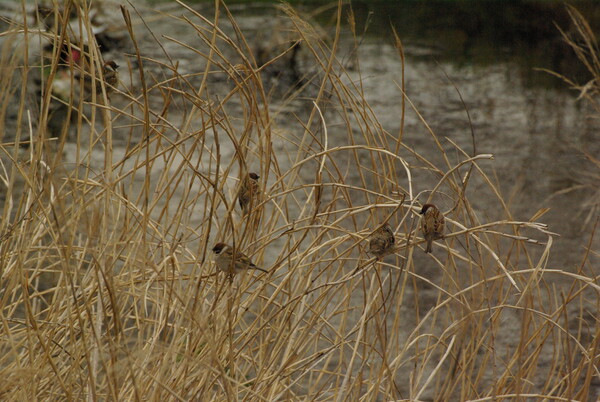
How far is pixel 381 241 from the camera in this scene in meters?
0.99

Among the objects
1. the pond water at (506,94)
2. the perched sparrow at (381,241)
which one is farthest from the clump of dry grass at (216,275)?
the pond water at (506,94)

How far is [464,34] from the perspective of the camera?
289 inches

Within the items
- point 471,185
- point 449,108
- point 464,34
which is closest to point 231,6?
point 464,34

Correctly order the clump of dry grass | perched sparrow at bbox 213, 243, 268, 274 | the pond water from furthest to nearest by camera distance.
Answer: the pond water
perched sparrow at bbox 213, 243, 268, 274
the clump of dry grass

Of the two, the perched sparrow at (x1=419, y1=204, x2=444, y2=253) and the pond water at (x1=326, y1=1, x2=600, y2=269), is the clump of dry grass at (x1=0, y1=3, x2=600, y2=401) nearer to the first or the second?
the perched sparrow at (x1=419, y1=204, x2=444, y2=253)

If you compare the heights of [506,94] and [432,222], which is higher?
[432,222]

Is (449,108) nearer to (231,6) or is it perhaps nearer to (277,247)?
(277,247)

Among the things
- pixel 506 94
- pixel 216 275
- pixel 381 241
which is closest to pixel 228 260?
pixel 216 275

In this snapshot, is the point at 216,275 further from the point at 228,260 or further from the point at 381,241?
the point at 381,241

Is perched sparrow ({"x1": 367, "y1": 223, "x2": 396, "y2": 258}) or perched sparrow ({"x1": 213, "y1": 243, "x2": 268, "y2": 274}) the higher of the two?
perched sparrow ({"x1": 367, "y1": 223, "x2": 396, "y2": 258})

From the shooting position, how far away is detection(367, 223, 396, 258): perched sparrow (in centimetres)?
98

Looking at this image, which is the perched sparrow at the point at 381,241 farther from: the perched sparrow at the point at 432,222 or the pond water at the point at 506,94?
the pond water at the point at 506,94

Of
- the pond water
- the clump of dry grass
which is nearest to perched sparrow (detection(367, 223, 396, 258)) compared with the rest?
the clump of dry grass

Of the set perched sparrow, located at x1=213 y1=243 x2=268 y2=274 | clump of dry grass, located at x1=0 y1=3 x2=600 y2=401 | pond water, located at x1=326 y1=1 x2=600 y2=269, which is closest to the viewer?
clump of dry grass, located at x1=0 y1=3 x2=600 y2=401
